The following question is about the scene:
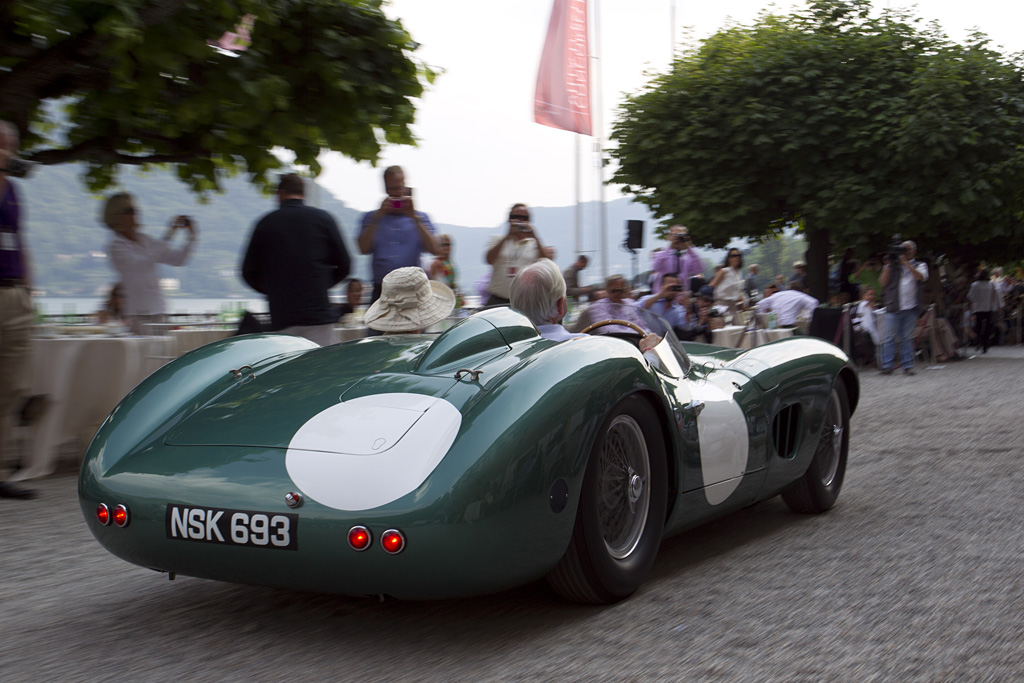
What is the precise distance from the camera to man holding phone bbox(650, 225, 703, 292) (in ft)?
40.4

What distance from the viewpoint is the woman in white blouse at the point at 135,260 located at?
6957 millimetres

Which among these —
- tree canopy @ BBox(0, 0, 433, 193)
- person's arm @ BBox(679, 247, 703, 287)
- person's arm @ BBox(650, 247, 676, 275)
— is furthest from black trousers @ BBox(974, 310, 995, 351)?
tree canopy @ BBox(0, 0, 433, 193)

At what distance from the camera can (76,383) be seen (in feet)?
20.7

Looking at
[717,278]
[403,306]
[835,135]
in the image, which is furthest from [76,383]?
[835,135]

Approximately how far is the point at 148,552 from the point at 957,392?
409 inches

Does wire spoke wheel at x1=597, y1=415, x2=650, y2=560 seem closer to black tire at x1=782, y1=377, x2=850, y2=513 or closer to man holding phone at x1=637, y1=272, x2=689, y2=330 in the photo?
black tire at x1=782, y1=377, x2=850, y2=513

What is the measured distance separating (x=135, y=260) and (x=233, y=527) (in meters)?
4.58

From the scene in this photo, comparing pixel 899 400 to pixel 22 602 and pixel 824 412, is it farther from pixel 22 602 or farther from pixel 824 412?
pixel 22 602

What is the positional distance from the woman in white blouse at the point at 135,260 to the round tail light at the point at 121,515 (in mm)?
4117

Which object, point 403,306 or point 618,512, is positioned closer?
point 618,512

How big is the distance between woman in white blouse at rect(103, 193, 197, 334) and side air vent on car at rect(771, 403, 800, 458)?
4.28 metres

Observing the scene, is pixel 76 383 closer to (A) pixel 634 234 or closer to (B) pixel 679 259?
(B) pixel 679 259

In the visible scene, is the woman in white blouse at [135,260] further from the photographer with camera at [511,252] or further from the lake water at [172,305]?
the photographer with camera at [511,252]

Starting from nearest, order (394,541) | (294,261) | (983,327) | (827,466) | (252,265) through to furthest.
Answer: (394,541), (827,466), (294,261), (252,265), (983,327)
